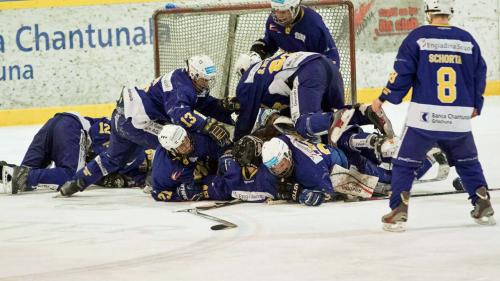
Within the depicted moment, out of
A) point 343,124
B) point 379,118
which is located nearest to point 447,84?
point 379,118

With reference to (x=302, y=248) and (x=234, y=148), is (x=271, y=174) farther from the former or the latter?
(x=302, y=248)

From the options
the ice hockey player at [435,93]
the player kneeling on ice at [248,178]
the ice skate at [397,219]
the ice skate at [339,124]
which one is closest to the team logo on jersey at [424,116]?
the ice hockey player at [435,93]

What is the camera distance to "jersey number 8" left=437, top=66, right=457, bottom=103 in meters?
5.23

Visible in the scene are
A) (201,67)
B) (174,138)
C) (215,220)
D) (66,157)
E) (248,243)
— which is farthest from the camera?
(66,157)

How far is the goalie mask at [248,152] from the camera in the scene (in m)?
6.62

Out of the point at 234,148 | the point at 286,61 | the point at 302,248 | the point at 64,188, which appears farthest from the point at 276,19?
the point at 302,248

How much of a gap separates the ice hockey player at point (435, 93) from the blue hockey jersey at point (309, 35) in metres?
2.36

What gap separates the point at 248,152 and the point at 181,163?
0.58m

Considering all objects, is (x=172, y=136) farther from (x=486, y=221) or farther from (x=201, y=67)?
(x=486, y=221)

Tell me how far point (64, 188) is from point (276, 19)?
185 centimetres

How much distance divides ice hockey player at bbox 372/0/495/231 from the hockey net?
10.7 ft

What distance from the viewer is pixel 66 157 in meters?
7.97

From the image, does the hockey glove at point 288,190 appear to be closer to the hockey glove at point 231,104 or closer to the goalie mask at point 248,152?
the goalie mask at point 248,152

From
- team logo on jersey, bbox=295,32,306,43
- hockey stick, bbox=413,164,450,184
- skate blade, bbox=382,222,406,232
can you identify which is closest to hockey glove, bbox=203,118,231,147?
team logo on jersey, bbox=295,32,306,43
